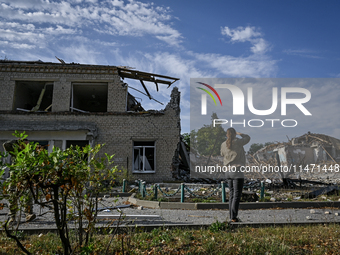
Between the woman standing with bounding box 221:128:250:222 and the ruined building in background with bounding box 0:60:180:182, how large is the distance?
11.5 m

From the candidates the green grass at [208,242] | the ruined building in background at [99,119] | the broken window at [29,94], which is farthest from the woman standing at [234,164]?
the broken window at [29,94]

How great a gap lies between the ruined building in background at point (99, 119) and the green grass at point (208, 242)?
12283 mm

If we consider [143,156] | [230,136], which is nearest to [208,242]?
[230,136]

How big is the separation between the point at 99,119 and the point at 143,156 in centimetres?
387

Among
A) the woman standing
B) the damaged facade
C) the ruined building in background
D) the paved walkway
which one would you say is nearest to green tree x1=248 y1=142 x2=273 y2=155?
the damaged facade

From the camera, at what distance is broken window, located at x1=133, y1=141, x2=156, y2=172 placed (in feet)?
57.0

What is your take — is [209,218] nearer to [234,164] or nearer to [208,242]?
[234,164]

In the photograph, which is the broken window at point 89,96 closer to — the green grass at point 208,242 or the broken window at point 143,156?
the broken window at point 143,156

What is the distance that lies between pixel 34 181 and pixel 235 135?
4232mm

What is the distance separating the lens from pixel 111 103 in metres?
18.1

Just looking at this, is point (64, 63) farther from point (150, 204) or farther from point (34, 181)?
point (34, 181)

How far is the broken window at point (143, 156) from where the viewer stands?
1736cm

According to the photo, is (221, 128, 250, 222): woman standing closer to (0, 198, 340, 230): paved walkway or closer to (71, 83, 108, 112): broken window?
(0, 198, 340, 230): paved walkway

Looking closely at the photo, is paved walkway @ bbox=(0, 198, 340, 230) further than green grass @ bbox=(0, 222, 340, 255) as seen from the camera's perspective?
Yes
